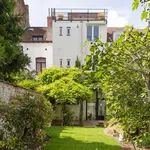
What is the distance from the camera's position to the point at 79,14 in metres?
26.5

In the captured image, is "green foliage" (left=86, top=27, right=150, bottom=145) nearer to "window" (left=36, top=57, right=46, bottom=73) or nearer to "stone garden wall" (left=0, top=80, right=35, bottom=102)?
"stone garden wall" (left=0, top=80, right=35, bottom=102)

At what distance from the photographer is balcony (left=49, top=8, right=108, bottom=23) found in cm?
2596

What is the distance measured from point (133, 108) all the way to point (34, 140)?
542 centimetres

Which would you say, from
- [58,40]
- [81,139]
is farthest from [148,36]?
[58,40]

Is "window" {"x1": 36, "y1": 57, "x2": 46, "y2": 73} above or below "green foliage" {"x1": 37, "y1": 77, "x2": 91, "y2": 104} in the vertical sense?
above

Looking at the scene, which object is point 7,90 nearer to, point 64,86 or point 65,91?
point 65,91

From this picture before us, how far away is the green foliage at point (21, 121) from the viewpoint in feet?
→ 23.1

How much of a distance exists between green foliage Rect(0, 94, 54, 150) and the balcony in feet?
60.5

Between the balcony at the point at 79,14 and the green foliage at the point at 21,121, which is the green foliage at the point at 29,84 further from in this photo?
the green foliage at the point at 21,121

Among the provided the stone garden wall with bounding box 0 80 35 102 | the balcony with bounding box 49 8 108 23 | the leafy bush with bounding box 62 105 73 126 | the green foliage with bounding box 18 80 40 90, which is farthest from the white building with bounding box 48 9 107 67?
the stone garden wall with bounding box 0 80 35 102

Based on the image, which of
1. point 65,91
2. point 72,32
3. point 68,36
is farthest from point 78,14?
point 65,91

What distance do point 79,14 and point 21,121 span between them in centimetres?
2060

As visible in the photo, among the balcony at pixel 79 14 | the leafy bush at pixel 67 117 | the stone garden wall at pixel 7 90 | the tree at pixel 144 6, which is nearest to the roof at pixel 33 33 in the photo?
the balcony at pixel 79 14

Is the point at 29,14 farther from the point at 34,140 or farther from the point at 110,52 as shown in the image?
the point at 110,52
